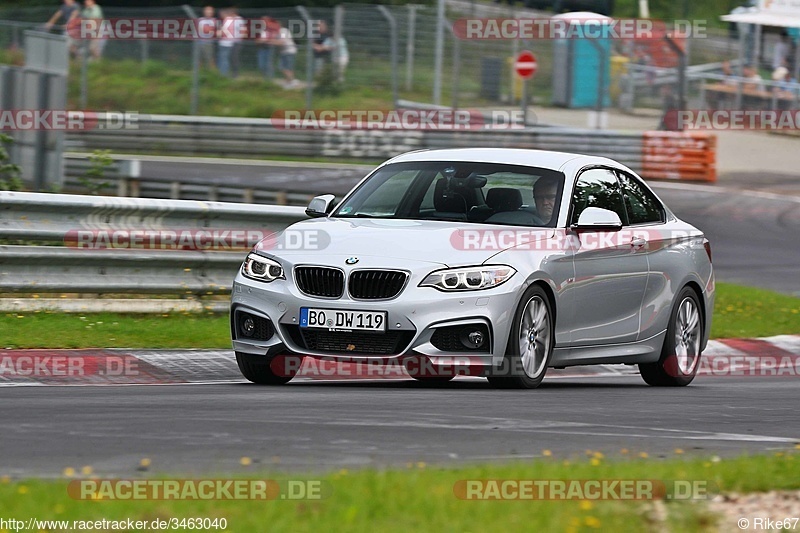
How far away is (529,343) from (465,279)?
66cm

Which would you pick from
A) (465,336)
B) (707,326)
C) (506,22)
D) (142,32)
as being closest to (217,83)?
(142,32)

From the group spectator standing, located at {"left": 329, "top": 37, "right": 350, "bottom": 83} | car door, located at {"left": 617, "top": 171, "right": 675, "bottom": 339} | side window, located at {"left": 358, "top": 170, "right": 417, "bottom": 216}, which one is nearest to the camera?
side window, located at {"left": 358, "top": 170, "right": 417, "bottom": 216}

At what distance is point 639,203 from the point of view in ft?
36.5

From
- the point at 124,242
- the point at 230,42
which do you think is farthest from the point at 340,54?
the point at 124,242

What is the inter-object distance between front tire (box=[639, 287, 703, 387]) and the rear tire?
2.88 meters

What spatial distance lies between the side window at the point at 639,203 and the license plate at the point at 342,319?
104 inches

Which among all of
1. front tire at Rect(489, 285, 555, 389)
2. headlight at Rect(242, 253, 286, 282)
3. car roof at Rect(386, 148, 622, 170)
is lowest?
front tire at Rect(489, 285, 555, 389)

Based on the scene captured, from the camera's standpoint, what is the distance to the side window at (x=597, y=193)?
1023 cm

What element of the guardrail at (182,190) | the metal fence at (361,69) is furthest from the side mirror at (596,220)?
the metal fence at (361,69)

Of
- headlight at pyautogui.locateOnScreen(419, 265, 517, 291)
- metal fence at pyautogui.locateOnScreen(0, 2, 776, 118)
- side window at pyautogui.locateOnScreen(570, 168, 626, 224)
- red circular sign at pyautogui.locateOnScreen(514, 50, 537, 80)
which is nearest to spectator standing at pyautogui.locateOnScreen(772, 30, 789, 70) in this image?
metal fence at pyautogui.locateOnScreen(0, 2, 776, 118)

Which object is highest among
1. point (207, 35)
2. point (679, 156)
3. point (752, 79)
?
point (207, 35)

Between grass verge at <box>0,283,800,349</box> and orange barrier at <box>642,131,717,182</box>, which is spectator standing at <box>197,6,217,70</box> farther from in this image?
grass verge at <box>0,283,800,349</box>

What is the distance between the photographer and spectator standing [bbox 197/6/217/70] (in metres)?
31.6

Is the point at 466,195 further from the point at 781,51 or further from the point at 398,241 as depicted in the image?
the point at 781,51
